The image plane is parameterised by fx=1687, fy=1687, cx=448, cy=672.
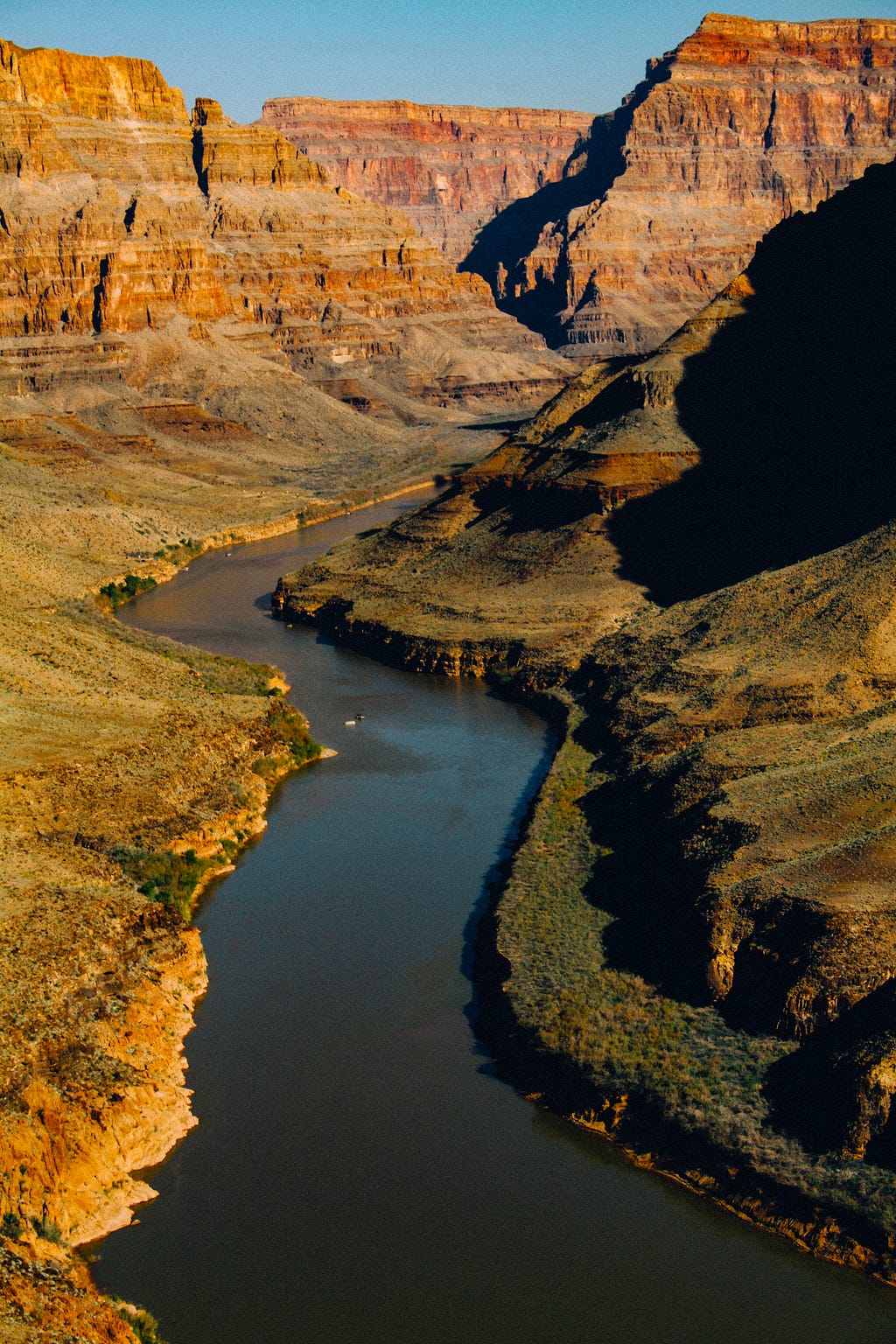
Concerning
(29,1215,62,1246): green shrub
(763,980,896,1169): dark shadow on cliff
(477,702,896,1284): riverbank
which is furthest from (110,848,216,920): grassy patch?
(763,980,896,1169): dark shadow on cliff

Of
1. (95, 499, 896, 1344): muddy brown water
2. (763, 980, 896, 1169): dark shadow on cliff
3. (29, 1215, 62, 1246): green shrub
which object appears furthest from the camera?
(763, 980, 896, 1169): dark shadow on cliff

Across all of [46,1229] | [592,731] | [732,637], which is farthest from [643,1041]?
[732,637]

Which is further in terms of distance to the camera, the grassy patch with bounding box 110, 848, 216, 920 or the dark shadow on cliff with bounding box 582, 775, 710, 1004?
the grassy patch with bounding box 110, 848, 216, 920

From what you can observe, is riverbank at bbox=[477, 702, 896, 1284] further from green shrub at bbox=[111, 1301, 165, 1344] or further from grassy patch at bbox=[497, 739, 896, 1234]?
green shrub at bbox=[111, 1301, 165, 1344]

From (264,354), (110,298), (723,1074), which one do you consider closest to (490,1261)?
(723,1074)

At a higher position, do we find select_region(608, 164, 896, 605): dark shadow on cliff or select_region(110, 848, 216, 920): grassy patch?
select_region(608, 164, 896, 605): dark shadow on cliff

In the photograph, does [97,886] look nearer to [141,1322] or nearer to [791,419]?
[141,1322]
